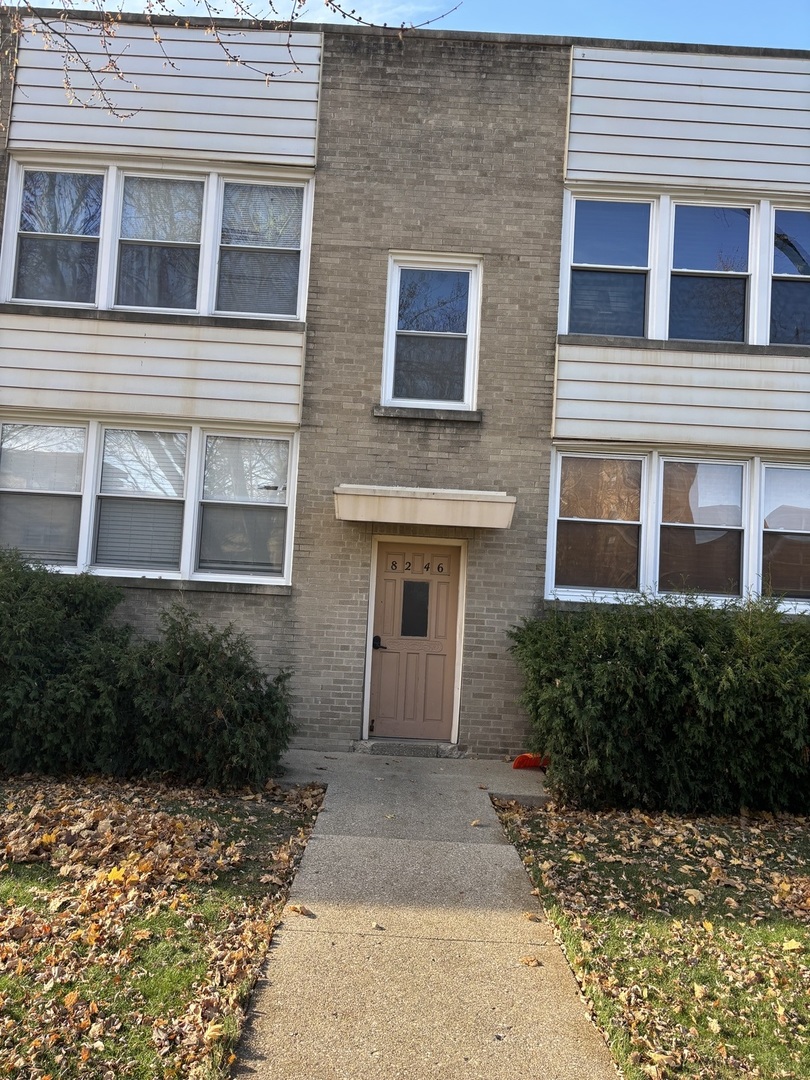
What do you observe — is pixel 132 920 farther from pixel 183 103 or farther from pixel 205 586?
pixel 183 103

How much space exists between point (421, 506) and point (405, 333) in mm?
2088

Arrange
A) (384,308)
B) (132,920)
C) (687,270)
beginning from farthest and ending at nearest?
(687,270), (384,308), (132,920)

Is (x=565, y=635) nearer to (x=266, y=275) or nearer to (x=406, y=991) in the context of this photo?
(x=406, y=991)

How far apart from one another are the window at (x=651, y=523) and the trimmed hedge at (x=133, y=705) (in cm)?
350

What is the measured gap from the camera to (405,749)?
28.5 ft

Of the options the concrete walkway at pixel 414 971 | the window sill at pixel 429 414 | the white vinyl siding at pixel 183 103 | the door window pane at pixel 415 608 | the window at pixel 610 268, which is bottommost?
the concrete walkway at pixel 414 971

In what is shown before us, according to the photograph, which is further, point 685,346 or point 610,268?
point 610,268

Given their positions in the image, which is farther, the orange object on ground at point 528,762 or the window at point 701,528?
the window at point 701,528

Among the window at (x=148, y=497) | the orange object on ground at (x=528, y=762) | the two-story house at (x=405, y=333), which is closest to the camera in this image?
the orange object on ground at (x=528, y=762)

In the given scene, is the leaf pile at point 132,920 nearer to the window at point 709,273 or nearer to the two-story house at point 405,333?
the two-story house at point 405,333

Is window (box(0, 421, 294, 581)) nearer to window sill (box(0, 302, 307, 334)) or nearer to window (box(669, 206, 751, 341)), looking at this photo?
window sill (box(0, 302, 307, 334))

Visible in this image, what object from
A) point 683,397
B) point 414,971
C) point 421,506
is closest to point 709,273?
point 683,397

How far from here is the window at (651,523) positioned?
29.6ft

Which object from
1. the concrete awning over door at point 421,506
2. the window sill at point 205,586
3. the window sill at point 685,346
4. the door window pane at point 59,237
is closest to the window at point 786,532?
the window sill at point 685,346
